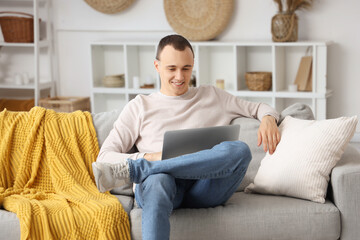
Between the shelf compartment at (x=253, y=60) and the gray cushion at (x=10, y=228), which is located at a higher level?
the shelf compartment at (x=253, y=60)

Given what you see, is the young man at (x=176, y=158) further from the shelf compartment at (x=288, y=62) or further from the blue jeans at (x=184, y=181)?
the shelf compartment at (x=288, y=62)

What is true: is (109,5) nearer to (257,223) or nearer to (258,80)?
(258,80)

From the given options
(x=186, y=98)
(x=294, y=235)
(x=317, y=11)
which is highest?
(x=317, y=11)

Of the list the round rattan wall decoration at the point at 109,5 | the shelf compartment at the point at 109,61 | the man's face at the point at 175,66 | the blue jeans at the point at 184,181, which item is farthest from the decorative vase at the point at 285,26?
the blue jeans at the point at 184,181

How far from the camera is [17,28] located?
16.9 ft

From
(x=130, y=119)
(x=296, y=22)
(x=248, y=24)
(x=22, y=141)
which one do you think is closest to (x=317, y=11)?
(x=296, y=22)

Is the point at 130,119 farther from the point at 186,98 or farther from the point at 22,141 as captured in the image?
the point at 22,141

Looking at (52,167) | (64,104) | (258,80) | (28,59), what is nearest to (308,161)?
(52,167)

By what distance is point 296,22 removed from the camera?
14.8 ft

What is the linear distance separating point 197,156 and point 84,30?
343 cm

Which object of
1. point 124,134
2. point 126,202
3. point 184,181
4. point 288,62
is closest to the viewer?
point 184,181

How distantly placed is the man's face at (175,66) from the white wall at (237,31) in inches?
93.0

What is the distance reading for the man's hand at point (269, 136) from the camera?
2.55 m

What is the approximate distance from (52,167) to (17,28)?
2.85m
